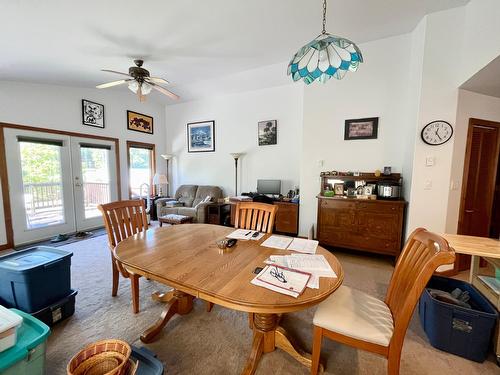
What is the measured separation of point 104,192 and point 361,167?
4.99 m

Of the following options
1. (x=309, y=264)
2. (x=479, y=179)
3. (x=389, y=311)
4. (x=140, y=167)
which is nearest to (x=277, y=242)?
(x=309, y=264)

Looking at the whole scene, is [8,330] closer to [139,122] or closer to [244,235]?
[244,235]

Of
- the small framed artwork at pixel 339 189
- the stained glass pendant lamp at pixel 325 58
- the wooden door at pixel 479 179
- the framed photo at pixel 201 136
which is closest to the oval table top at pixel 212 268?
the stained glass pendant lamp at pixel 325 58

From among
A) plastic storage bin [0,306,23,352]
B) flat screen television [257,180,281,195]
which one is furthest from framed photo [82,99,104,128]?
plastic storage bin [0,306,23,352]

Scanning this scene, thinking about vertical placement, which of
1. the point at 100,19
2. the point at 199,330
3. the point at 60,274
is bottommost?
the point at 199,330

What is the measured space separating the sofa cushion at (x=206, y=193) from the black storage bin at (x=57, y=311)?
3121 mm

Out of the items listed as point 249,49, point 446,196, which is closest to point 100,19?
point 249,49

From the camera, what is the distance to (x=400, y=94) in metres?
3.00

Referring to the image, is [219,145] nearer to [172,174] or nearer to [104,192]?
[172,174]

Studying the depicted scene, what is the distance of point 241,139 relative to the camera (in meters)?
4.75

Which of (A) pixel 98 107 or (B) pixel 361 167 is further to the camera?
(A) pixel 98 107

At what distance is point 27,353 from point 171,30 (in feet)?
9.75

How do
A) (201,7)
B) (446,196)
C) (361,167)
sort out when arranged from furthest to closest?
(361,167), (446,196), (201,7)

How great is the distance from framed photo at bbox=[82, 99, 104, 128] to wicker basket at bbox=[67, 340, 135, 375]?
4353 mm
